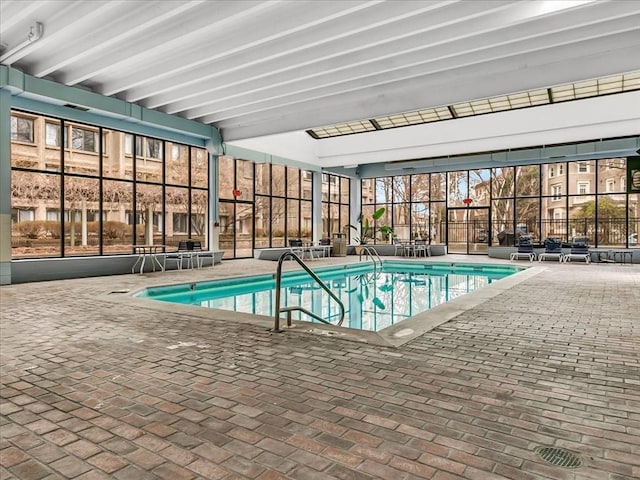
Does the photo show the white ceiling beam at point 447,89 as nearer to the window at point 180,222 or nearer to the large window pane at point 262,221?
the window at point 180,222

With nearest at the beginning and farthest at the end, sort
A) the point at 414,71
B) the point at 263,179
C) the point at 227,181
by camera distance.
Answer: the point at 414,71 → the point at 227,181 → the point at 263,179

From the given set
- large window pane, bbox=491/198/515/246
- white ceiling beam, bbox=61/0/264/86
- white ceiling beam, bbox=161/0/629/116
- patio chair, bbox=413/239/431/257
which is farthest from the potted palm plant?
white ceiling beam, bbox=61/0/264/86

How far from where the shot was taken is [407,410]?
240 cm

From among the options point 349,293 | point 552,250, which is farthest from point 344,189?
point 349,293

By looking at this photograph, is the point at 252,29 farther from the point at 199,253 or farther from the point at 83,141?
the point at 83,141

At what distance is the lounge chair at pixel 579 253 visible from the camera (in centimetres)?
1357

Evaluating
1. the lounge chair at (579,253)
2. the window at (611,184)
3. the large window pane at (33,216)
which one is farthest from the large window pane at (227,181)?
the window at (611,184)

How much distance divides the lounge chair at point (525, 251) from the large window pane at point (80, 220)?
50.3ft

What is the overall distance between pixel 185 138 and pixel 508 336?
10.7m

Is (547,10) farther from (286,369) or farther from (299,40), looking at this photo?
(286,369)

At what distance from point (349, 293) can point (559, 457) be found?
21.8ft

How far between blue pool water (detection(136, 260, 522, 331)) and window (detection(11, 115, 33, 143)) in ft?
37.4

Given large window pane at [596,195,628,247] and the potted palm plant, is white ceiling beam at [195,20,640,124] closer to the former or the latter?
the potted palm plant

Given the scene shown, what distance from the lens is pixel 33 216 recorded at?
1594 centimetres
